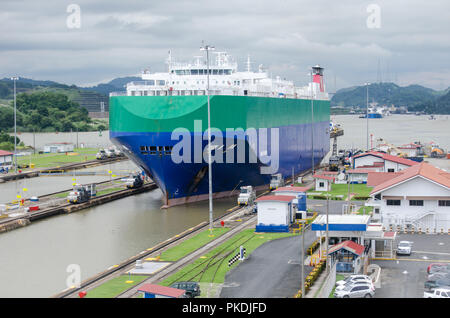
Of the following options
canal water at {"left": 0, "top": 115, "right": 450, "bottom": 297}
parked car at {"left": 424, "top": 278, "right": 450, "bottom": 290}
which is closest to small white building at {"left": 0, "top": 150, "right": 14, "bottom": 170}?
canal water at {"left": 0, "top": 115, "right": 450, "bottom": 297}

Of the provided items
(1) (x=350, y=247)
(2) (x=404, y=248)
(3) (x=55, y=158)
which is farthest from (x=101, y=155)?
(1) (x=350, y=247)

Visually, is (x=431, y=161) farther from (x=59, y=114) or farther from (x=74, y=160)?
(x=59, y=114)

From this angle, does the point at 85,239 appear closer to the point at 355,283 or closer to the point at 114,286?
the point at 114,286

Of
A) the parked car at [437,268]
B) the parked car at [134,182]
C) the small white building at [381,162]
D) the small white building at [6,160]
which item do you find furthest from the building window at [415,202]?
the small white building at [6,160]

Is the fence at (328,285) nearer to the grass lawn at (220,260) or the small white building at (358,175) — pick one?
the grass lawn at (220,260)

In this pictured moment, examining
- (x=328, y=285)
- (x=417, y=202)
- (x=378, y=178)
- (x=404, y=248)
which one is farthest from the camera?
(x=378, y=178)

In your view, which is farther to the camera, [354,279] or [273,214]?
[273,214]

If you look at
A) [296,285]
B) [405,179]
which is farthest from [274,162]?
[296,285]
